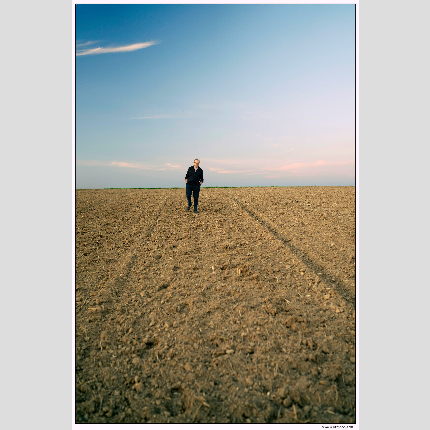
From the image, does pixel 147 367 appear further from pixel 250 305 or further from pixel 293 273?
pixel 293 273

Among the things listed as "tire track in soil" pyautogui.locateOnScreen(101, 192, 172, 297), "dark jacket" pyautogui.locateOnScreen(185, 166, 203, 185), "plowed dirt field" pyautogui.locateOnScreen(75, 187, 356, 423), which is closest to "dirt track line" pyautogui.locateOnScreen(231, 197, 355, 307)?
"plowed dirt field" pyautogui.locateOnScreen(75, 187, 356, 423)

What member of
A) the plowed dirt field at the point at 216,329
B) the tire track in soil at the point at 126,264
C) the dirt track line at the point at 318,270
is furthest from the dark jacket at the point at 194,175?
the dirt track line at the point at 318,270

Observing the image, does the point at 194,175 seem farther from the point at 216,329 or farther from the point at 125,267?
the point at 216,329

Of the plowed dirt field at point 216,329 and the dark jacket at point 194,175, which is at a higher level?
the dark jacket at point 194,175

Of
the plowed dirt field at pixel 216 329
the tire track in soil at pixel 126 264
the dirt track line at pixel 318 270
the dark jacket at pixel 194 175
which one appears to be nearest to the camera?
the plowed dirt field at pixel 216 329

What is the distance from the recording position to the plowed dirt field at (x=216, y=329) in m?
2.85

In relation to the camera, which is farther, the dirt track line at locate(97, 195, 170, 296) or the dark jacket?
the dark jacket

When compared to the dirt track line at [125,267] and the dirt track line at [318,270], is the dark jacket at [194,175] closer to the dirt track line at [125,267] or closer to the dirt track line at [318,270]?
the dirt track line at [125,267]

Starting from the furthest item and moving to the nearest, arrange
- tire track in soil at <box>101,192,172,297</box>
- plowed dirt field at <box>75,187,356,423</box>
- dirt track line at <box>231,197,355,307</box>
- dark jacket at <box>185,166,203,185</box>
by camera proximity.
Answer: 1. dark jacket at <box>185,166,203,185</box>
2. tire track in soil at <box>101,192,172,297</box>
3. dirt track line at <box>231,197,355,307</box>
4. plowed dirt field at <box>75,187,356,423</box>

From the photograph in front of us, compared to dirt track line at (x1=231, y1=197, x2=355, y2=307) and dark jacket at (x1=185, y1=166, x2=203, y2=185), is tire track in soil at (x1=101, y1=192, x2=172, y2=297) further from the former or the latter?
dirt track line at (x1=231, y1=197, x2=355, y2=307)

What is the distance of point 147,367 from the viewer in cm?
342

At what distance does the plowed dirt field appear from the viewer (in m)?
2.85

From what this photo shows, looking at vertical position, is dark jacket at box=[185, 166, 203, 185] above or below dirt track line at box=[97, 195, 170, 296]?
above
